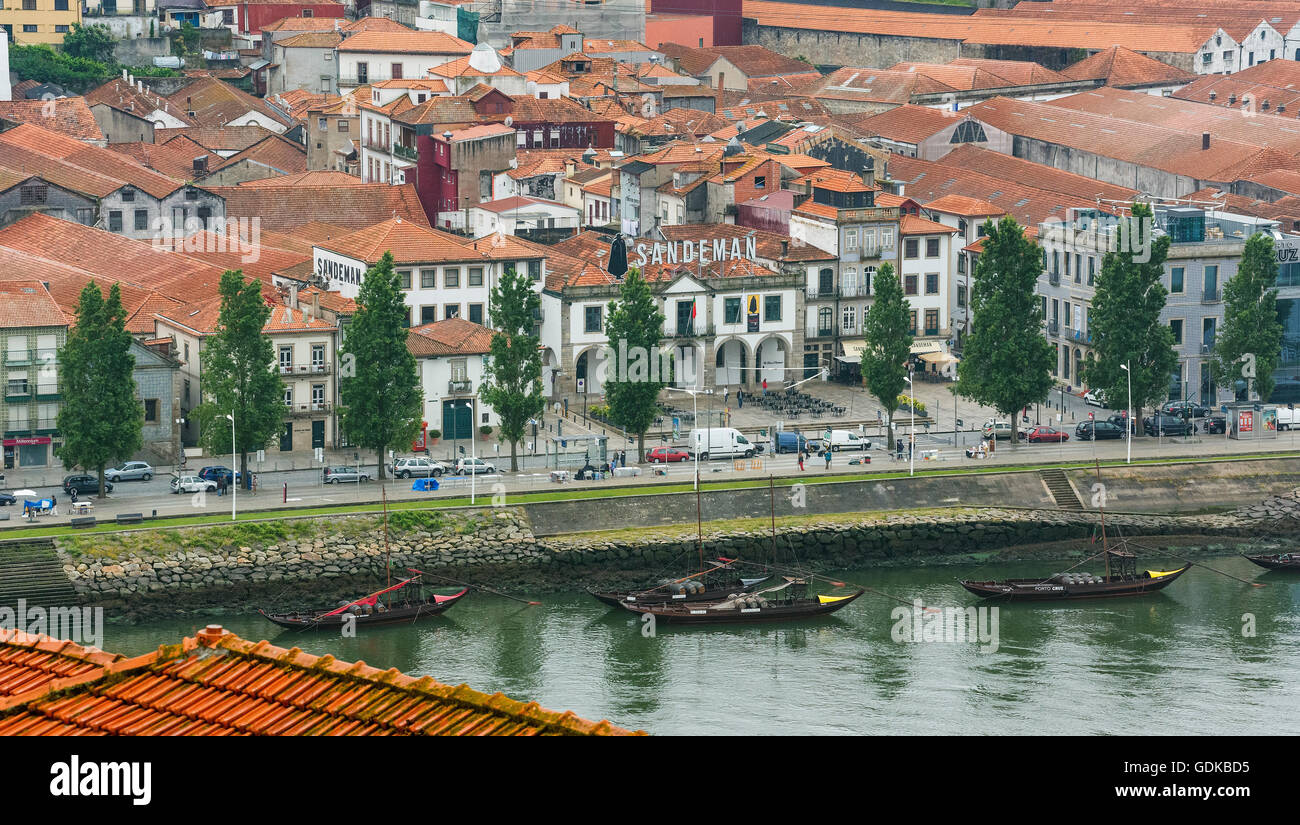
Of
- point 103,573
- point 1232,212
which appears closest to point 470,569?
point 103,573

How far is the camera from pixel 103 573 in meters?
63.9

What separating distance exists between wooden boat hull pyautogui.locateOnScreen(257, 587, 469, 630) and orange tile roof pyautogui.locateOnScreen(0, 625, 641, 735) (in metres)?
40.2

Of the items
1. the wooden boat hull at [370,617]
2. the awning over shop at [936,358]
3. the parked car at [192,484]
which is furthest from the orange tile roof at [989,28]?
the wooden boat hull at [370,617]

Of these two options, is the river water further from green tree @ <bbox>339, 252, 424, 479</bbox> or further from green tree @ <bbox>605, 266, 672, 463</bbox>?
green tree @ <bbox>605, 266, 672, 463</bbox>

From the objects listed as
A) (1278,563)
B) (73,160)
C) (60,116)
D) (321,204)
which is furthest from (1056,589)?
(60,116)

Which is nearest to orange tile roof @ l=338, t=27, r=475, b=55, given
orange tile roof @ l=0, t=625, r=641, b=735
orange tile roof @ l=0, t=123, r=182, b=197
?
orange tile roof @ l=0, t=123, r=182, b=197

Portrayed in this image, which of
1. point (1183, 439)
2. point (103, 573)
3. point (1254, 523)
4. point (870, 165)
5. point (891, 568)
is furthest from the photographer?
point (870, 165)

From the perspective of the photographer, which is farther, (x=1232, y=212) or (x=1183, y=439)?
(x=1232, y=212)

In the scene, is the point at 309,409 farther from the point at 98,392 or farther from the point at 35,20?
the point at 35,20

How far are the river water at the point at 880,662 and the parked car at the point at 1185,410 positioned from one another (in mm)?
15389
